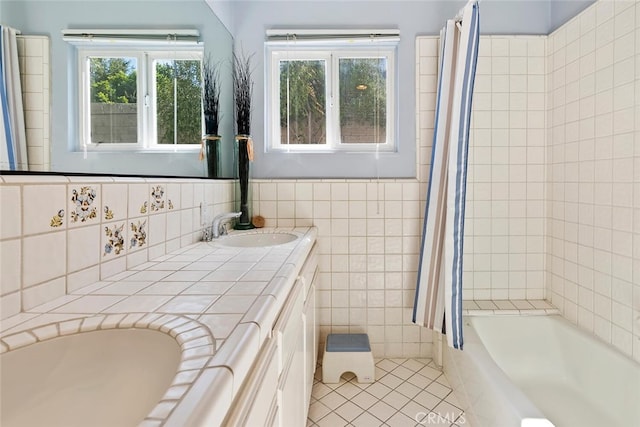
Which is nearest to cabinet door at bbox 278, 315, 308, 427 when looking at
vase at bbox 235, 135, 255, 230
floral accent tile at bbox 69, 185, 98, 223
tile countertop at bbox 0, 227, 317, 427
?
tile countertop at bbox 0, 227, 317, 427

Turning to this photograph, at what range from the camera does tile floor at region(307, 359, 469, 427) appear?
1594 millimetres

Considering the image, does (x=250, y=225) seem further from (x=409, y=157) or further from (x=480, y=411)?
(x=480, y=411)

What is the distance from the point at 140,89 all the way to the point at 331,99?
1.37m

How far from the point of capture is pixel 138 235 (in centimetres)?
103

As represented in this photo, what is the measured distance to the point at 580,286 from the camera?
1.80m

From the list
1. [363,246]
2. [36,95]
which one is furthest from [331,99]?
[36,95]

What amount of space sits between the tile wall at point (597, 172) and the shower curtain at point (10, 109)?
86.1 inches

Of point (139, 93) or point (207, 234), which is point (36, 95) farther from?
point (207, 234)

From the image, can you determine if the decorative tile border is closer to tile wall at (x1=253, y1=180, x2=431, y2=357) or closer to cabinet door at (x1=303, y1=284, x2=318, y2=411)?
cabinet door at (x1=303, y1=284, x2=318, y2=411)

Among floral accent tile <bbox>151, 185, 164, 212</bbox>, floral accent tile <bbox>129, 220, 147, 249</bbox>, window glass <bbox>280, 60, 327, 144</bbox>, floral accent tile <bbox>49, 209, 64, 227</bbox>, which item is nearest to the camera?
floral accent tile <bbox>49, 209, 64, 227</bbox>

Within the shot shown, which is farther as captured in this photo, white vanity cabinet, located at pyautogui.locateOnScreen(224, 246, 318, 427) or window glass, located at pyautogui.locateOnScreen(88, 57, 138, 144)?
window glass, located at pyautogui.locateOnScreen(88, 57, 138, 144)

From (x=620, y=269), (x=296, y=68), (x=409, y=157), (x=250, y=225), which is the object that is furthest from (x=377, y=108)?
(x=620, y=269)

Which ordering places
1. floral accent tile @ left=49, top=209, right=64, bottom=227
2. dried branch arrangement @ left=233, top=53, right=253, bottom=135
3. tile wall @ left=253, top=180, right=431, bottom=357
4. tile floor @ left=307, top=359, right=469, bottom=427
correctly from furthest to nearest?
1. tile wall @ left=253, top=180, right=431, bottom=357
2. dried branch arrangement @ left=233, top=53, right=253, bottom=135
3. tile floor @ left=307, top=359, right=469, bottom=427
4. floral accent tile @ left=49, top=209, right=64, bottom=227

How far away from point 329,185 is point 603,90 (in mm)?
1524
